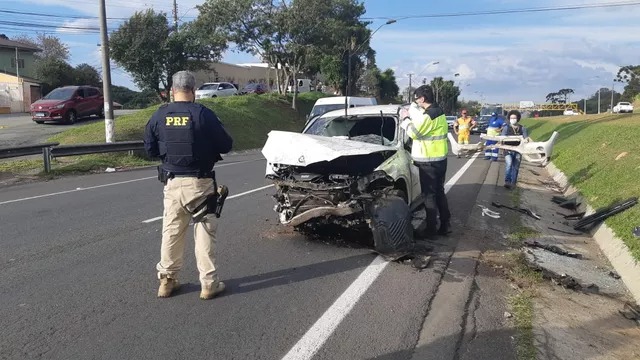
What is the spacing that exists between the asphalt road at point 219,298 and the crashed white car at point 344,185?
14.5 inches

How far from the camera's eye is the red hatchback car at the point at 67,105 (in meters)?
25.6

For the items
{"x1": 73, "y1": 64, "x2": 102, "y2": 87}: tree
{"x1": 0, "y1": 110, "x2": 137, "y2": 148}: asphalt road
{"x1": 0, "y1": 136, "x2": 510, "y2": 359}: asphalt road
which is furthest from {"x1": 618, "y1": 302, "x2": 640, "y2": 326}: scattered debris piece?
{"x1": 73, "y1": 64, "x2": 102, "y2": 87}: tree

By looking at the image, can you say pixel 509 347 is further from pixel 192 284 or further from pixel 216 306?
pixel 192 284

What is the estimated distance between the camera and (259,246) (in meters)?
6.90

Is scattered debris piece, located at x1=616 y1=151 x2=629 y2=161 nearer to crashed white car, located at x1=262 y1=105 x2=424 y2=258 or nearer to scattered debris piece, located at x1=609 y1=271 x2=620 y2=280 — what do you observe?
scattered debris piece, located at x1=609 y1=271 x2=620 y2=280

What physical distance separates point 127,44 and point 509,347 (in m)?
36.0

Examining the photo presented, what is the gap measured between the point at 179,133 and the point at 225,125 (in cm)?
2527

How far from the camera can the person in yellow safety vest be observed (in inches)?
294

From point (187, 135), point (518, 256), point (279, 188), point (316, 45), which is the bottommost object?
point (518, 256)

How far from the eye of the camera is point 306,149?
6508 mm

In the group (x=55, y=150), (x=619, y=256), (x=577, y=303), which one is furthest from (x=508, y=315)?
(x=55, y=150)

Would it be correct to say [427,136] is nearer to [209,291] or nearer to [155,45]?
[209,291]

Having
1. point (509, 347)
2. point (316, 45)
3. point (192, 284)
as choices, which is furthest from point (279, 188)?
point (316, 45)

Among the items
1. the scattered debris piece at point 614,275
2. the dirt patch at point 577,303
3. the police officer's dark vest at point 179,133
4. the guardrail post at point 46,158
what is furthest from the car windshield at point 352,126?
the guardrail post at point 46,158
